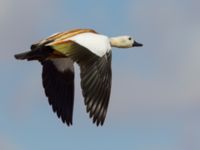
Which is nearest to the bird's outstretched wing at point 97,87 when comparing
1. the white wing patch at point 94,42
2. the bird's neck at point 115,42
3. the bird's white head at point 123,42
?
the white wing patch at point 94,42

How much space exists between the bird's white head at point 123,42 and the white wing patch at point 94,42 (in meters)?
1.26

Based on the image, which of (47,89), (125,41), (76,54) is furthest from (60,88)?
(76,54)

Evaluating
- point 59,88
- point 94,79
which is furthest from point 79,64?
point 59,88

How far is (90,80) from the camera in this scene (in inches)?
917

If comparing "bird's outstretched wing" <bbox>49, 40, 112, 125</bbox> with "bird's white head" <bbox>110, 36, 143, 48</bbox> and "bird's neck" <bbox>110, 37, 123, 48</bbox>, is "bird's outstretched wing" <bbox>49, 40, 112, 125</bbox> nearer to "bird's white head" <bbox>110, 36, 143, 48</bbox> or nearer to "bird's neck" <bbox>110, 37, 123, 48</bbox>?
"bird's neck" <bbox>110, 37, 123, 48</bbox>

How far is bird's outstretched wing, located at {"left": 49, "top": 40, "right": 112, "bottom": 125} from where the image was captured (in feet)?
76.0

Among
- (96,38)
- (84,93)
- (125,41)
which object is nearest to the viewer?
(84,93)

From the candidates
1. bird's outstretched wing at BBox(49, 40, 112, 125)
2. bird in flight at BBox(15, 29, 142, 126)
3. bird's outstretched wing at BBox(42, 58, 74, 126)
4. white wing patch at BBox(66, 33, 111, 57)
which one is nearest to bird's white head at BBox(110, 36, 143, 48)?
bird in flight at BBox(15, 29, 142, 126)

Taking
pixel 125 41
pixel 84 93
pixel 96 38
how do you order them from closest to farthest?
pixel 84 93, pixel 96 38, pixel 125 41

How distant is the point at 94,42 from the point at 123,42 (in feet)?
8.89

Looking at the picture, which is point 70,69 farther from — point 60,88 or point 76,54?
point 76,54

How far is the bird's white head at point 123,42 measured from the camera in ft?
88.1

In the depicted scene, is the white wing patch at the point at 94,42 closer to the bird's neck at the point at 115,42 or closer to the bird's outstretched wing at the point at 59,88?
the bird's neck at the point at 115,42

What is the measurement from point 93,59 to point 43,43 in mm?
2495
